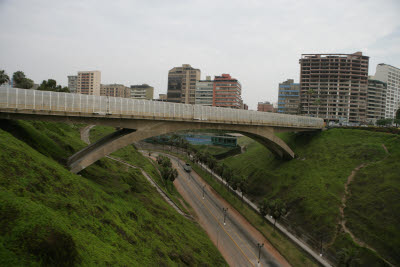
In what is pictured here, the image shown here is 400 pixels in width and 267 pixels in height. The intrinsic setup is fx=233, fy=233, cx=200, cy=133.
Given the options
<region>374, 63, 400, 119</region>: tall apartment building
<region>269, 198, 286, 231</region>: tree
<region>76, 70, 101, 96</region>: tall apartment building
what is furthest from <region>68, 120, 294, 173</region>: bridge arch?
<region>76, 70, 101, 96</region>: tall apartment building

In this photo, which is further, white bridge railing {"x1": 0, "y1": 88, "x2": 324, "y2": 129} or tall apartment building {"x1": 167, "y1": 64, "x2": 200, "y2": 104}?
tall apartment building {"x1": 167, "y1": 64, "x2": 200, "y2": 104}

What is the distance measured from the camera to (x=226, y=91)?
136625 millimetres

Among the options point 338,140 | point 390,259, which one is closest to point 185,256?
point 390,259

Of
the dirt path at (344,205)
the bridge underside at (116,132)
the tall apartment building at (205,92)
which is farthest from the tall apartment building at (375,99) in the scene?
the bridge underside at (116,132)

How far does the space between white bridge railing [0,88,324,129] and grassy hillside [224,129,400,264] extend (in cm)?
1478

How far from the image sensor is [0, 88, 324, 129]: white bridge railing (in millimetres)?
25750

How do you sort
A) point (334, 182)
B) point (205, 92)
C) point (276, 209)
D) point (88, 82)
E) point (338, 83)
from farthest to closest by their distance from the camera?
point (88, 82)
point (205, 92)
point (338, 83)
point (334, 182)
point (276, 209)

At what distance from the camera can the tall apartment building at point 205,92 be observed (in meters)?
145

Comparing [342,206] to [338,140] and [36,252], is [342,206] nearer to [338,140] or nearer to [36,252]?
[338,140]

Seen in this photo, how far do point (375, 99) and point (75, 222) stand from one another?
168616 millimetres

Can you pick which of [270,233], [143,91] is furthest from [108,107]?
[143,91]

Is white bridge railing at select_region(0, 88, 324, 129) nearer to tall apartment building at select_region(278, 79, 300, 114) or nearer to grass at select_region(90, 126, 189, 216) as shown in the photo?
Result: grass at select_region(90, 126, 189, 216)

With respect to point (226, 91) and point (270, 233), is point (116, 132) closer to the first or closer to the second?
point (270, 233)

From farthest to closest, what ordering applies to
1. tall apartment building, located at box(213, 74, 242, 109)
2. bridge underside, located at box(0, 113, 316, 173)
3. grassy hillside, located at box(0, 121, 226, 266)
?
tall apartment building, located at box(213, 74, 242, 109) → bridge underside, located at box(0, 113, 316, 173) → grassy hillside, located at box(0, 121, 226, 266)
